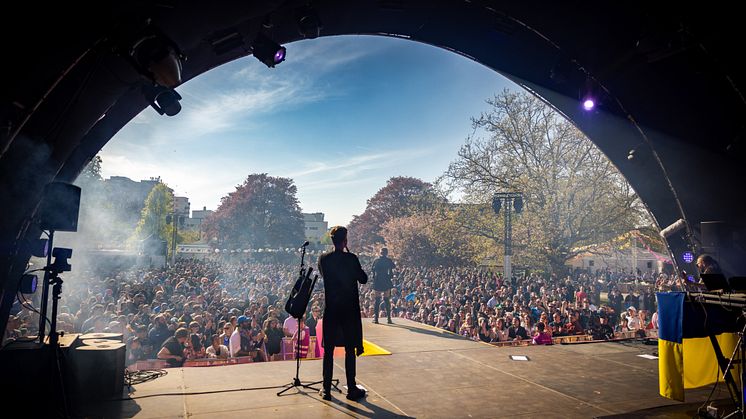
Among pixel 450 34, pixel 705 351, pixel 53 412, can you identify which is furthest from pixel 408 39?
pixel 53 412

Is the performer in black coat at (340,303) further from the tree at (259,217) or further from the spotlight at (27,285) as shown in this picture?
the tree at (259,217)

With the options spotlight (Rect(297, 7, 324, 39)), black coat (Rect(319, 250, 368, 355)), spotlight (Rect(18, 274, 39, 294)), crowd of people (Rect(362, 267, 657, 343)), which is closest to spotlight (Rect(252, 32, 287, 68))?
spotlight (Rect(297, 7, 324, 39))

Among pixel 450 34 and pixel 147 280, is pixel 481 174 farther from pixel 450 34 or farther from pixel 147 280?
pixel 147 280

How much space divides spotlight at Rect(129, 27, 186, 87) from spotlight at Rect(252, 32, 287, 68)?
6.41 feet

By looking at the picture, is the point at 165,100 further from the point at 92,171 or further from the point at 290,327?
the point at 92,171

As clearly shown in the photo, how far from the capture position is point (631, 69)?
A: 9.09 meters

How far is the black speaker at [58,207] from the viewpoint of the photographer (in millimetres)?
Answer: 4699

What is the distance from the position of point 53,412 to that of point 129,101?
5.29 metres

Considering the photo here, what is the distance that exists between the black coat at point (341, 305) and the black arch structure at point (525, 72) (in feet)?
11.9

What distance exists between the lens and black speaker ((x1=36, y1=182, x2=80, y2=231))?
4.70m

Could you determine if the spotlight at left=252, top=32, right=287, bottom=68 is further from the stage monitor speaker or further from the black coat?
the stage monitor speaker

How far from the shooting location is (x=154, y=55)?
5336 millimetres

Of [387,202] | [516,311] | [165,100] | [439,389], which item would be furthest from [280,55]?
[387,202]

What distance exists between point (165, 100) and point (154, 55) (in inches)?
53.3
